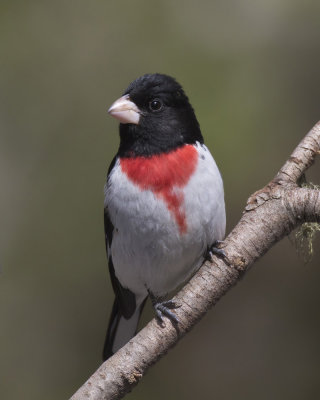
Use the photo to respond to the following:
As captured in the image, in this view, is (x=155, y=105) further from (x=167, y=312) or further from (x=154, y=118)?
Result: (x=167, y=312)

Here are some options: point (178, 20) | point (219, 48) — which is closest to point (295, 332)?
point (219, 48)

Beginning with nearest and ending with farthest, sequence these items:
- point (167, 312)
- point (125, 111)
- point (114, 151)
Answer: point (167, 312) → point (125, 111) → point (114, 151)

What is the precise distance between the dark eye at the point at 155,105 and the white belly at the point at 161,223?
307 mm

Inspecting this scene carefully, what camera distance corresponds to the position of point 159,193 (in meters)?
3.61

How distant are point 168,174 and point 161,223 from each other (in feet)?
0.81

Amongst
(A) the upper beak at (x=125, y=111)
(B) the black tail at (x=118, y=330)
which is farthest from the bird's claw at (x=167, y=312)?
(B) the black tail at (x=118, y=330)

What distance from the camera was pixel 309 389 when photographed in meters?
5.11

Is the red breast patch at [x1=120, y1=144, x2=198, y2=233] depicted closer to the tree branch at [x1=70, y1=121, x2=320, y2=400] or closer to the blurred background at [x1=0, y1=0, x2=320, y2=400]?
the tree branch at [x1=70, y1=121, x2=320, y2=400]

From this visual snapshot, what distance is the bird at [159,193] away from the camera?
362 centimetres

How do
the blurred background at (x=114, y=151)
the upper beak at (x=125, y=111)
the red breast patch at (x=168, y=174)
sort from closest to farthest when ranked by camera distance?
1. the red breast patch at (x=168, y=174)
2. the upper beak at (x=125, y=111)
3. the blurred background at (x=114, y=151)

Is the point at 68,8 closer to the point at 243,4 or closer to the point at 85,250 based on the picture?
the point at 243,4

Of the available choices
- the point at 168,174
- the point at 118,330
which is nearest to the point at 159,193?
the point at 168,174

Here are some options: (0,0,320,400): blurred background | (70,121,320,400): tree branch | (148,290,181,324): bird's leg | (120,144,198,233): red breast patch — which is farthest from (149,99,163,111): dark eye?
(0,0,320,400): blurred background

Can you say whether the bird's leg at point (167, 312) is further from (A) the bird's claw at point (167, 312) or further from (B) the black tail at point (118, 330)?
(B) the black tail at point (118, 330)
